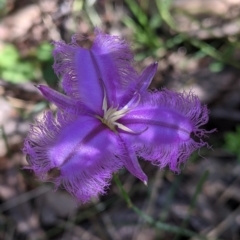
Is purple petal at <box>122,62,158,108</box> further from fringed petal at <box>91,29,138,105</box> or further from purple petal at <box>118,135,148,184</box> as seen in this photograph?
purple petal at <box>118,135,148,184</box>

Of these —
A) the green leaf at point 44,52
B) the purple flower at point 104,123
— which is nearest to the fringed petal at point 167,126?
the purple flower at point 104,123

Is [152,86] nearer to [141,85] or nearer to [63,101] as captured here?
[141,85]

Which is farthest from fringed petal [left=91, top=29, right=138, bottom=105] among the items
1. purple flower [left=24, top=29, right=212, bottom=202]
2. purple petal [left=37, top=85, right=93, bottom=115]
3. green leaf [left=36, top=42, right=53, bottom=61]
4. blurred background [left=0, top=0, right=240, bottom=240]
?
green leaf [left=36, top=42, right=53, bottom=61]

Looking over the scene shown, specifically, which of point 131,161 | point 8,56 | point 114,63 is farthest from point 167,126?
point 8,56

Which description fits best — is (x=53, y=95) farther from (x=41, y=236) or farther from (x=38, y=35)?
(x=38, y=35)

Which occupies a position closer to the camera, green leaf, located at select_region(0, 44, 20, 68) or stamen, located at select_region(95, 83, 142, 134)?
stamen, located at select_region(95, 83, 142, 134)

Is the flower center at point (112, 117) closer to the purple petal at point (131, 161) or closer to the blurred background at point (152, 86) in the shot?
the purple petal at point (131, 161)

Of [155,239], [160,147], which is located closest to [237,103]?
[155,239]
